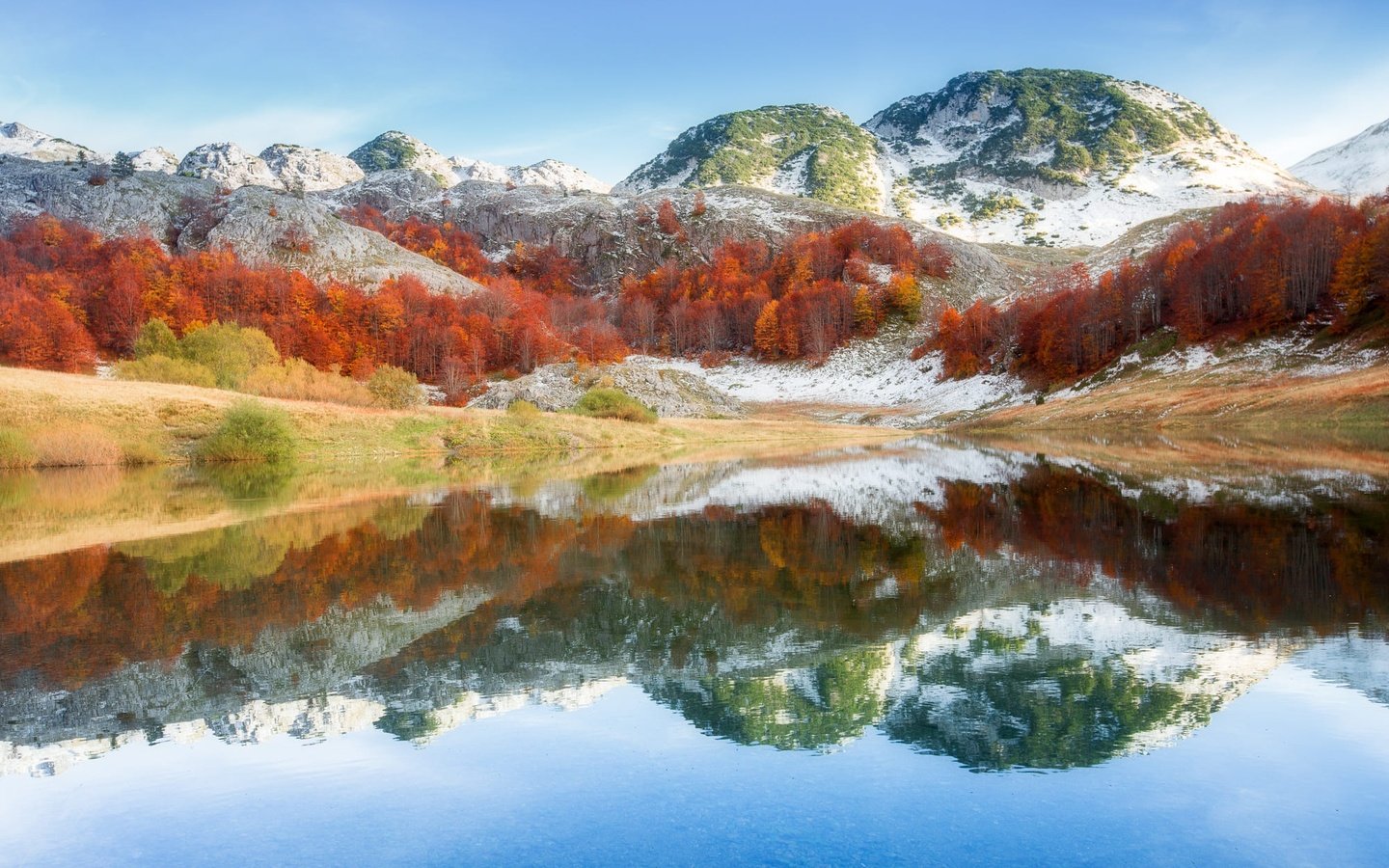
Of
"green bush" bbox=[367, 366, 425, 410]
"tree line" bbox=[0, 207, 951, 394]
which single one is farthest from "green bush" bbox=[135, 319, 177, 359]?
"green bush" bbox=[367, 366, 425, 410]

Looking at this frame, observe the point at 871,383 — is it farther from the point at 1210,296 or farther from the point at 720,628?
the point at 720,628

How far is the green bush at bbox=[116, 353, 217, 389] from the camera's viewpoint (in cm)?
5250

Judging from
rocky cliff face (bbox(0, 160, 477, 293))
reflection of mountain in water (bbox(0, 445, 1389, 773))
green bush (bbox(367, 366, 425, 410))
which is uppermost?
rocky cliff face (bbox(0, 160, 477, 293))

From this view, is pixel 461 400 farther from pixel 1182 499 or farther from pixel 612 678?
pixel 612 678

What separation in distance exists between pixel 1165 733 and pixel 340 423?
153ft

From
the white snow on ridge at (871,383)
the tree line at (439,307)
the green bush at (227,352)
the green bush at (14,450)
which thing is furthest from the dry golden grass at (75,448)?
the white snow on ridge at (871,383)

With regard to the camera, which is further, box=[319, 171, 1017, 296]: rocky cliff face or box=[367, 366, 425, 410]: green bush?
box=[319, 171, 1017, 296]: rocky cliff face

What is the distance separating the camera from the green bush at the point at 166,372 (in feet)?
172

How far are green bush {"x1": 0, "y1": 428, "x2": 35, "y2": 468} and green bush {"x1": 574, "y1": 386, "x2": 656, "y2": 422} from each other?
33.3m

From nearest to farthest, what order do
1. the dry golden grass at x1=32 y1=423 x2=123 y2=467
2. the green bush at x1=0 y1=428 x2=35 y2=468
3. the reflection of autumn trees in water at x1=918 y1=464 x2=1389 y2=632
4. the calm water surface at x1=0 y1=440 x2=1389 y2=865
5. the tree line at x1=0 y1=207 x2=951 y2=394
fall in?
the calm water surface at x1=0 y1=440 x2=1389 y2=865, the reflection of autumn trees in water at x1=918 y1=464 x2=1389 y2=632, the green bush at x1=0 y1=428 x2=35 y2=468, the dry golden grass at x1=32 y1=423 x2=123 y2=467, the tree line at x1=0 y1=207 x2=951 y2=394

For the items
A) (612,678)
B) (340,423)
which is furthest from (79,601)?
(340,423)

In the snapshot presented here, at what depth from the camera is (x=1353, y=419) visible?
46.9 metres

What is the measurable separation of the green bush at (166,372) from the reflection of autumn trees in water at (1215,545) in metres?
49.9

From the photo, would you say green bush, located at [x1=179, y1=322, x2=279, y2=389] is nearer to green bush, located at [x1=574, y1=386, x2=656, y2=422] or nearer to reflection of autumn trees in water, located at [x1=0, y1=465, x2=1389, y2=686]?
green bush, located at [x1=574, y1=386, x2=656, y2=422]
